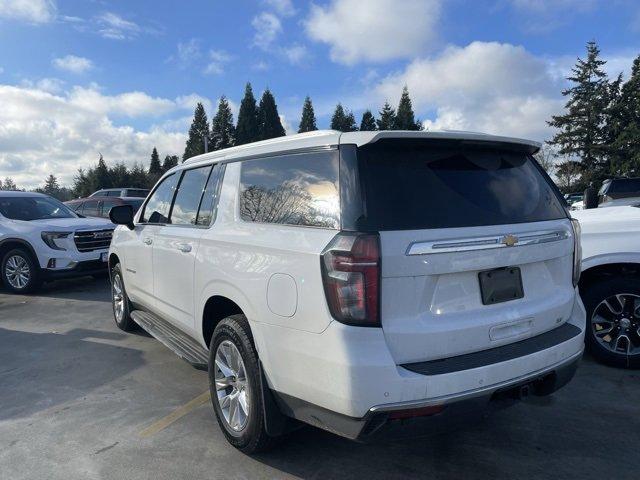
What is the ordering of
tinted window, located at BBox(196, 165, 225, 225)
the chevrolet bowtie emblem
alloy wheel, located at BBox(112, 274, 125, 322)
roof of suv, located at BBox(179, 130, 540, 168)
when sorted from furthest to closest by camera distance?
alloy wheel, located at BBox(112, 274, 125, 322), tinted window, located at BBox(196, 165, 225, 225), the chevrolet bowtie emblem, roof of suv, located at BBox(179, 130, 540, 168)

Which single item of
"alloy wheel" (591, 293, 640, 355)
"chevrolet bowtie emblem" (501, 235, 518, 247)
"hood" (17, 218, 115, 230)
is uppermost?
"chevrolet bowtie emblem" (501, 235, 518, 247)

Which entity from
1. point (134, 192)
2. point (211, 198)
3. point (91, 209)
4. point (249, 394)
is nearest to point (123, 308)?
point (211, 198)

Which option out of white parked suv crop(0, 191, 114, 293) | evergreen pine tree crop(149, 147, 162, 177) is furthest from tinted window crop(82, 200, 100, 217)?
evergreen pine tree crop(149, 147, 162, 177)

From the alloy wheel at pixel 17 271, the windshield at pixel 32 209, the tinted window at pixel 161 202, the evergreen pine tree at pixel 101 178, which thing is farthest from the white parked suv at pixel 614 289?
the evergreen pine tree at pixel 101 178

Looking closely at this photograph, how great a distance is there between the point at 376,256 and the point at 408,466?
4.79 ft

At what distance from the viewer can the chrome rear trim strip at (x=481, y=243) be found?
237 centimetres

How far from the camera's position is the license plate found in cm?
255

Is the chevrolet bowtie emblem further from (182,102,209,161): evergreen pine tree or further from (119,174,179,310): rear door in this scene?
(182,102,209,161): evergreen pine tree

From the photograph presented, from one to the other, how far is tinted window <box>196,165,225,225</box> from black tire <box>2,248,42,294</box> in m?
6.03

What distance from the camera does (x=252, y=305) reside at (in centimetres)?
282

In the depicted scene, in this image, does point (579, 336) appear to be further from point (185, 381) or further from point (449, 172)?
point (185, 381)

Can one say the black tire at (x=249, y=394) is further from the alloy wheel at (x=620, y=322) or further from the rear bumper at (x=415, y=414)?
the alloy wheel at (x=620, y=322)

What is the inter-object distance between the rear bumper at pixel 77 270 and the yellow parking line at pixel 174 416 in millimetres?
5483

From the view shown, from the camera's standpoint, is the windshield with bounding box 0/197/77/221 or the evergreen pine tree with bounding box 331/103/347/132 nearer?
the windshield with bounding box 0/197/77/221
